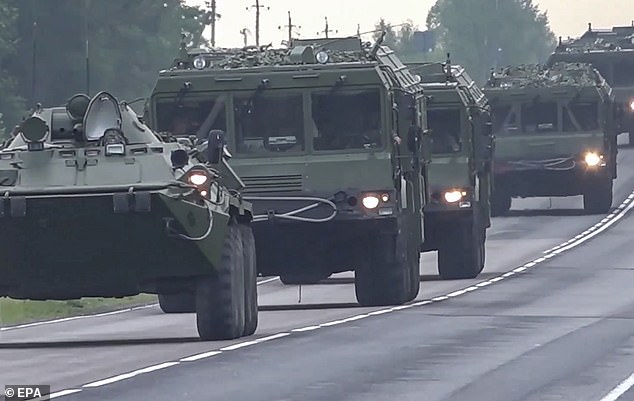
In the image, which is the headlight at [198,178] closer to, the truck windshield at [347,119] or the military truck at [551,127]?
the truck windshield at [347,119]

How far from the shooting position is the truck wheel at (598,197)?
4875cm

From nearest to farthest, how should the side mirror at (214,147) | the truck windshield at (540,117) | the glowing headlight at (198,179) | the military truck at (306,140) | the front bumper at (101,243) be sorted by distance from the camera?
the front bumper at (101,243)
the glowing headlight at (198,179)
the side mirror at (214,147)
the military truck at (306,140)
the truck windshield at (540,117)

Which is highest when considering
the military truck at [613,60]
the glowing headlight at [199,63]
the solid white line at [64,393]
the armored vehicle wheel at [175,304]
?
the military truck at [613,60]

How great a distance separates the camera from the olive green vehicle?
18578mm

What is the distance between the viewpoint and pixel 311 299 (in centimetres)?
3006

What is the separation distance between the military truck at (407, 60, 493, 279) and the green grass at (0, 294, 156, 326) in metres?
4.61

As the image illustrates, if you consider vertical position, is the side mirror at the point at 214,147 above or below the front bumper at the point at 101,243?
above

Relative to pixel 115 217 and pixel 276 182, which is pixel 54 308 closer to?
pixel 276 182

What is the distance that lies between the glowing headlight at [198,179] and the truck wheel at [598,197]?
3002cm

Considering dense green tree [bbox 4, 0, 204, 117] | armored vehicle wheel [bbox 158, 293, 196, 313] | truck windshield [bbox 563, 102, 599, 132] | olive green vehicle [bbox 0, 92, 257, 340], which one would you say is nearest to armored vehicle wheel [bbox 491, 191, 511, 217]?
truck windshield [bbox 563, 102, 599, 132]

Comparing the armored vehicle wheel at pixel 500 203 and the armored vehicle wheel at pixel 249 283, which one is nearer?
the armored vehicle wheel at pixel 249 283

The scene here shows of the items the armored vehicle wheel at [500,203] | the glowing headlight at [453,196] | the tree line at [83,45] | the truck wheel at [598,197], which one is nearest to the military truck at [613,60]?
the tree line at [83,45]

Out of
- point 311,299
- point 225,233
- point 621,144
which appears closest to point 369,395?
point 225,233

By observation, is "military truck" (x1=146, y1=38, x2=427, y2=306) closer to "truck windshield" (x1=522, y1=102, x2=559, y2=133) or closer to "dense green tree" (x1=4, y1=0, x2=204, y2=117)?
"truck windshield" (x1=522, y1=102, x2=559, y2=133)
